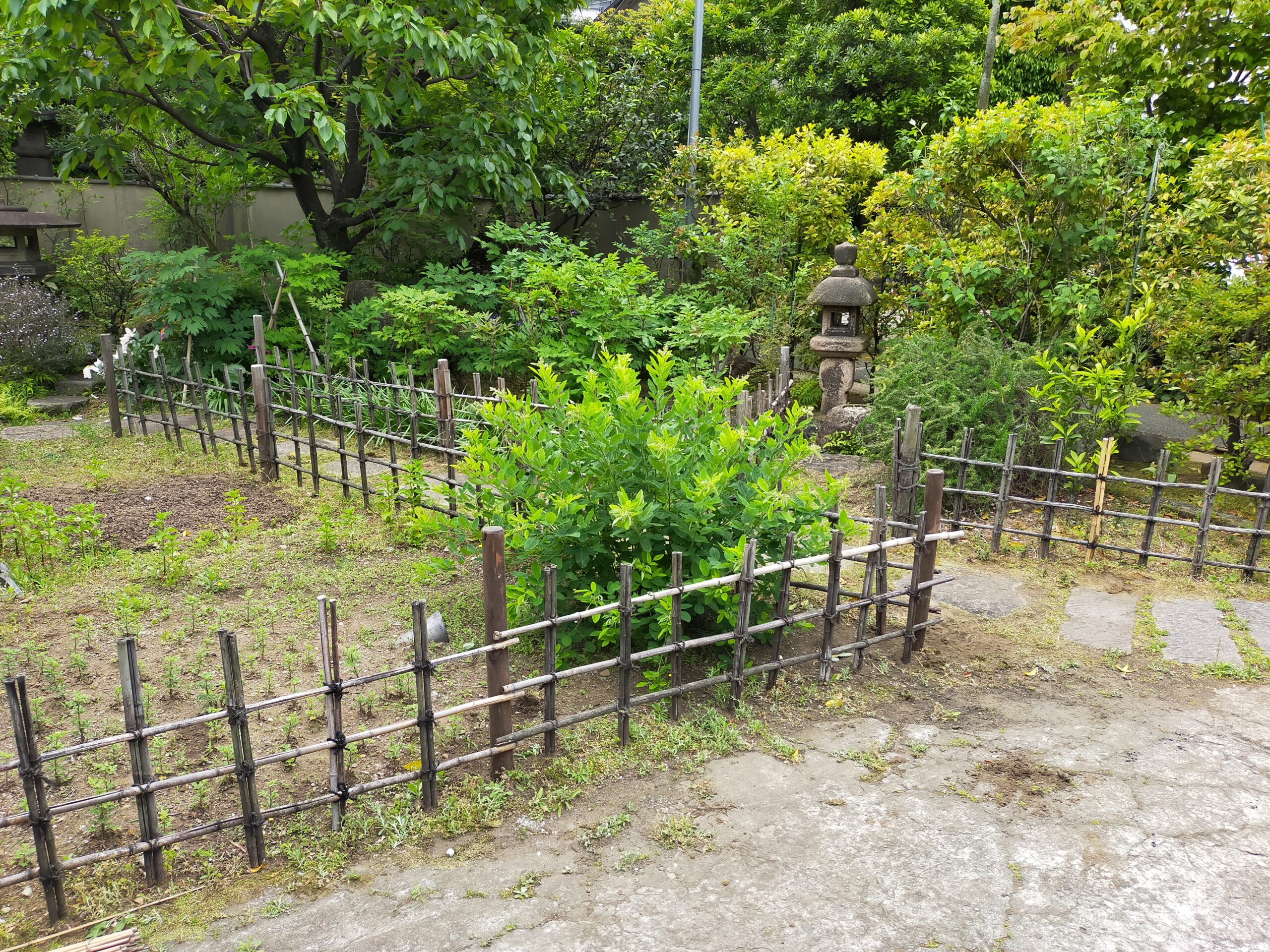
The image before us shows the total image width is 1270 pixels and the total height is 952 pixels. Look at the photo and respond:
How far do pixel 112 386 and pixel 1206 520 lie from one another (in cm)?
973

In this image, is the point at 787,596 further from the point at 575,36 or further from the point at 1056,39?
the point at 575,36

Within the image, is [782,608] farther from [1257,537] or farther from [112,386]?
[112,386]

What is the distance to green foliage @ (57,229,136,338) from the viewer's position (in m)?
12.0

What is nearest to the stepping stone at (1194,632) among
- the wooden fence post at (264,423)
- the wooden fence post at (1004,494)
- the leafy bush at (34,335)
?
the wooden fence post at (1004,494)

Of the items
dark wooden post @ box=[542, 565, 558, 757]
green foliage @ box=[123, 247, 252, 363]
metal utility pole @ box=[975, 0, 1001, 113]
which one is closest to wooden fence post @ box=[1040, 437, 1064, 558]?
dark wooden post @ box=[542, 565, 558, 757]

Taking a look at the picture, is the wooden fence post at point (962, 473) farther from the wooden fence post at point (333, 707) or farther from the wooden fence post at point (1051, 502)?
the wooden fence post at point (333, 707)

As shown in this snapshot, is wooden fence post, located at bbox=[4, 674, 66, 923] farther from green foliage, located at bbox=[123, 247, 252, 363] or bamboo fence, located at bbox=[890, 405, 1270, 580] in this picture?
green foliage, located at bbox=[123, 247, 252, 363]

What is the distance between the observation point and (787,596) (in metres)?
4.36

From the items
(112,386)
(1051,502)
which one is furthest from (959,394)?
A: (112,386)

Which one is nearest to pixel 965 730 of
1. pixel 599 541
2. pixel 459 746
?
pixel 599 541

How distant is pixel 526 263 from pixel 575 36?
219 inches

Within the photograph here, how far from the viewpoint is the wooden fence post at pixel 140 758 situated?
291cm

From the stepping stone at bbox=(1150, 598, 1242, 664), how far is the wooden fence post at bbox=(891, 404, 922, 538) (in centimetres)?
152

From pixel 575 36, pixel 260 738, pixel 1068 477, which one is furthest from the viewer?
pixel 575 36
